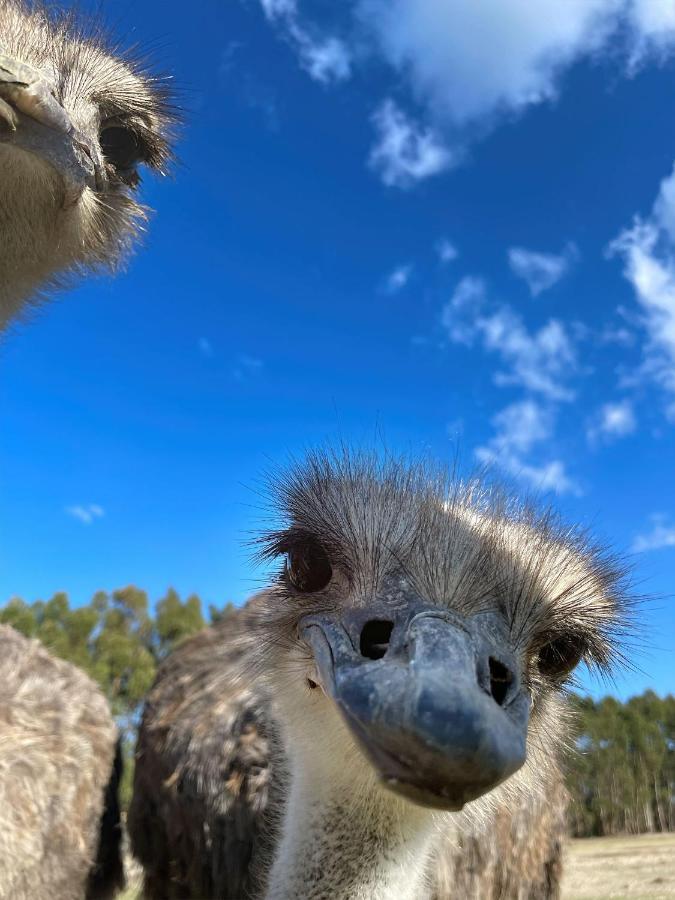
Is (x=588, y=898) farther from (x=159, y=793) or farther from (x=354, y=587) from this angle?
(x=354, y=587)

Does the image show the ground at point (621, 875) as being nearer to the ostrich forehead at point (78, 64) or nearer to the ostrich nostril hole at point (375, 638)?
the ostrich nostril hole at point (375, 638)

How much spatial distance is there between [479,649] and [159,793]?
2.64 metres

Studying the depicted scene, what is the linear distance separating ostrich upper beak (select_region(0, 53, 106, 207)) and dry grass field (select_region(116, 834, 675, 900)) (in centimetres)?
328

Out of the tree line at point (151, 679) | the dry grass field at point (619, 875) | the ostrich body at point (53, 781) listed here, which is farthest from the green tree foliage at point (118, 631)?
the ostrich body at point (53, 781)

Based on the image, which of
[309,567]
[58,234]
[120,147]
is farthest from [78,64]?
[309,567]

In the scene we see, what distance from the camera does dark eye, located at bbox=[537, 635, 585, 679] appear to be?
2.00m

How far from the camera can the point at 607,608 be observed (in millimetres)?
2176

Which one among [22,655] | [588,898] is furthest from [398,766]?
[588,898]

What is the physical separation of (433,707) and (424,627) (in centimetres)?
22

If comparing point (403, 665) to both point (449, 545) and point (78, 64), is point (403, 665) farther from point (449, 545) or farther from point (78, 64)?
point (78, 64)

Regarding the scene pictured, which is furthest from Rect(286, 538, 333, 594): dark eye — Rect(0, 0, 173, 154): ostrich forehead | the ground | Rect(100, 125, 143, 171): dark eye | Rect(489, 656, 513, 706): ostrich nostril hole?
the ground

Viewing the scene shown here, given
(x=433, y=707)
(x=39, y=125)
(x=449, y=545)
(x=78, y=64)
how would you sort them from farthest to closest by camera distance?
(x=78, y=64)
(x=39, y=125)
(x=449, y=545)
(x=433, y=707)

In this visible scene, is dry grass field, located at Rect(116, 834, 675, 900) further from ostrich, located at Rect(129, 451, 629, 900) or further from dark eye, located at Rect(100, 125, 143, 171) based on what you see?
dark eye, located at Rect(100, 125, 143, 171)

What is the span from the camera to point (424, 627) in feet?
4.74
